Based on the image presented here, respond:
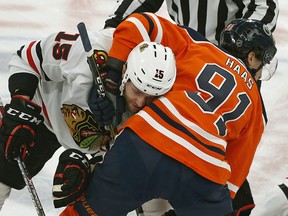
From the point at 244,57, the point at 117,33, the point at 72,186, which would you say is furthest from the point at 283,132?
the point at 72,186

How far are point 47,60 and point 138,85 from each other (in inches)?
13.8

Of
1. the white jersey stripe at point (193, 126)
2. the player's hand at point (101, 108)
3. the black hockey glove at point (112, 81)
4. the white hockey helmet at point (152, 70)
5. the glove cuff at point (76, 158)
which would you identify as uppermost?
the white hockey helmet at point (152, 70)

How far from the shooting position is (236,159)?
6.03 ft

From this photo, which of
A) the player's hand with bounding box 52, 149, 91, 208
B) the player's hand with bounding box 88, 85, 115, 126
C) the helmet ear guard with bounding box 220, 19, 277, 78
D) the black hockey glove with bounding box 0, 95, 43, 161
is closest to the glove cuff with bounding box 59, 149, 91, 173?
the player's hand with bounding box 52, 149, 91, 208

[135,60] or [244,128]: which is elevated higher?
[135,60]

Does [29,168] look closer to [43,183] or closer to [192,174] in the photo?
[43,183]

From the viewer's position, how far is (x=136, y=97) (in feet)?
5.71

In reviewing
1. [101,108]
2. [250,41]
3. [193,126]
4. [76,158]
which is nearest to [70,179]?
[76,158]

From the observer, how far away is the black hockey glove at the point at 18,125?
190 centimetres

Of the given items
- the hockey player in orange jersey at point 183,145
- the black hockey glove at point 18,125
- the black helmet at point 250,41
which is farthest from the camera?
the black helmet at point 250,41

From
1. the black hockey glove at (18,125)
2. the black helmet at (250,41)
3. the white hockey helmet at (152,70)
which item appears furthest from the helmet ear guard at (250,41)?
the black hockey glove at (18,125)

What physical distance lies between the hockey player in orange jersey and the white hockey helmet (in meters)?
0.03

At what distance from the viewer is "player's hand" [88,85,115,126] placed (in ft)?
5.80

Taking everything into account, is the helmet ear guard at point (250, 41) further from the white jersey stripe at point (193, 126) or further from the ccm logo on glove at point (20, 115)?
the ccm logo on glove at point (20, 115)
